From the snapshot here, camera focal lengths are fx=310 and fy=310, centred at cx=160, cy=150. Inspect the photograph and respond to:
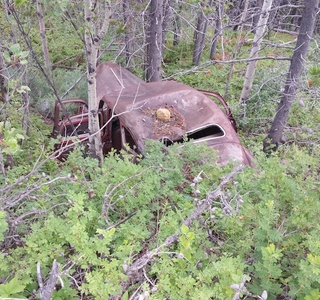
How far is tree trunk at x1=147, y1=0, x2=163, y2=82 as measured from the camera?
7.50 m

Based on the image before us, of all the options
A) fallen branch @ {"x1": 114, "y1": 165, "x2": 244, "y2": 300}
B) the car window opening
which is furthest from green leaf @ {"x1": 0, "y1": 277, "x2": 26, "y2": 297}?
the car window opening

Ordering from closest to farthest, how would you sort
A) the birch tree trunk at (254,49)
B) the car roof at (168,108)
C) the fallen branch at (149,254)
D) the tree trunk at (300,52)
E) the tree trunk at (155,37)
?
the fallen branch at (149,254) < the car roof at (168,108) < the tree trunk at (300,52) < the tree trunk at (155,37) < the birch tree trunk at (254,49)

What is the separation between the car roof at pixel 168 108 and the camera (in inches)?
183

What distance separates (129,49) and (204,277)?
861 cm

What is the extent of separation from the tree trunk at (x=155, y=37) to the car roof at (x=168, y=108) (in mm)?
2574

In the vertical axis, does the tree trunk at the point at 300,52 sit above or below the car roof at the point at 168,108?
above

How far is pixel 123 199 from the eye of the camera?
282 cm

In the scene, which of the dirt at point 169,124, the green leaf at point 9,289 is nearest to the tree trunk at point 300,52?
the dirt at point 169,124

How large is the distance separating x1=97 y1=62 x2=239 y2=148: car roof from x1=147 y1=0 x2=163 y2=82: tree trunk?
257cm

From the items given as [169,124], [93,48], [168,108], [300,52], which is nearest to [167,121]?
[169,124]

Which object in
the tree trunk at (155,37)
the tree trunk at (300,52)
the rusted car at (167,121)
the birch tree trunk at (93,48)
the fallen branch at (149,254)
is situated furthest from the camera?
the tree trunk at (155,37)

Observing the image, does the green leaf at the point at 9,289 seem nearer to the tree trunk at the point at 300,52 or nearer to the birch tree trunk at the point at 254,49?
the tree trunk at the point at 300,52

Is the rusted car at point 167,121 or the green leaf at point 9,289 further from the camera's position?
the rusted car at point 167,121

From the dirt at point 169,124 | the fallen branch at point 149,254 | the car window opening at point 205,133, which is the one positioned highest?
the fallen branch at point 149,254
